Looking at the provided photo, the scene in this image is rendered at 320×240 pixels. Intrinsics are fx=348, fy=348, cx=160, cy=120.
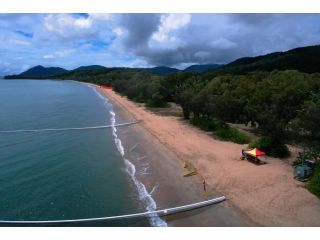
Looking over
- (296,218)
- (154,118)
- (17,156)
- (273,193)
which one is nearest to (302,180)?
(273,193)

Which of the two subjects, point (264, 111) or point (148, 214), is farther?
point (264, 111)

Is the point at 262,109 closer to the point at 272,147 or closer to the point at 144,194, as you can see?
the point at 272,147

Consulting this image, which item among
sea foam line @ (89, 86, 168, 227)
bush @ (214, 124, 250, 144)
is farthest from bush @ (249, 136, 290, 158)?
sea foam line @ (89, 86, 168, 227)

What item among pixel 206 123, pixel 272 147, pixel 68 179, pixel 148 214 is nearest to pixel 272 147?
pixel 272 147

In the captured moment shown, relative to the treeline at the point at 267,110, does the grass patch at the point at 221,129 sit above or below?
below

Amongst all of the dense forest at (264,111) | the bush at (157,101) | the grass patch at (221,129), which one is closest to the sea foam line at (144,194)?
the dense forest at (264,111)

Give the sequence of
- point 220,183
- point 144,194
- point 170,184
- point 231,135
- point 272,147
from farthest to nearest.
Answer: point 231,135 → point 272,147 → point 170,184 → point 220,183 → point 144,194

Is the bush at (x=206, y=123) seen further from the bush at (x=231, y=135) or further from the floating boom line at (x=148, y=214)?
the floating boom line at (x=148, y=214)
